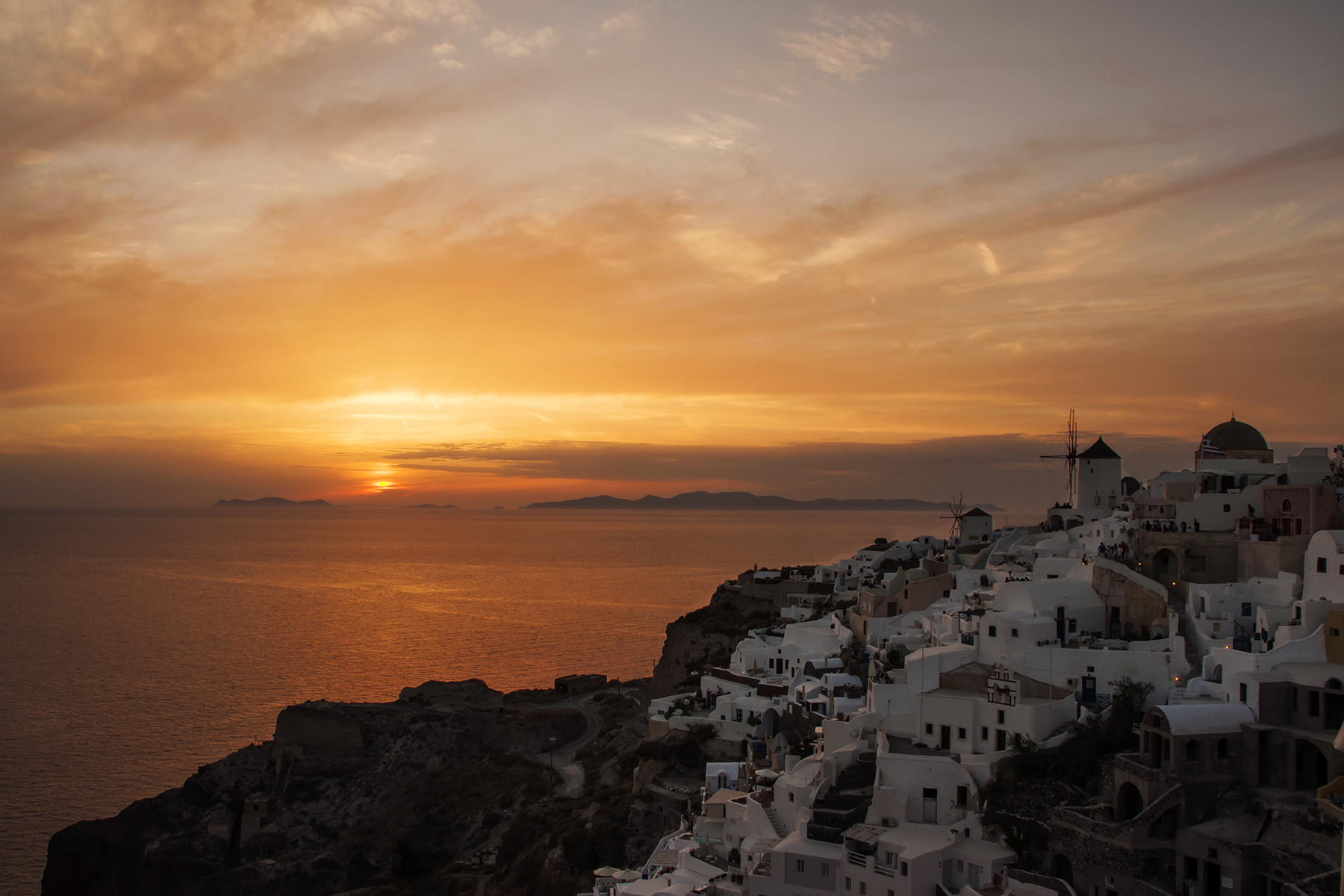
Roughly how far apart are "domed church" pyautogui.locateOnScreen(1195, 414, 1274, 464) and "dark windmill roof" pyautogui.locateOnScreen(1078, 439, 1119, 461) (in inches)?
365

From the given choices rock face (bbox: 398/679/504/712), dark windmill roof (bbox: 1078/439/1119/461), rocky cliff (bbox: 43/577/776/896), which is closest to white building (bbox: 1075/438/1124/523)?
dark windmill roof (bbox: 1078/439/1119/461)

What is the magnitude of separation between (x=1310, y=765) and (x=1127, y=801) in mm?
3614

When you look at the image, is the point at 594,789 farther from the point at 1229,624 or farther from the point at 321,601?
the point at 321,601

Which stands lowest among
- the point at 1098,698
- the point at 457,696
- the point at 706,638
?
the point at 457,696

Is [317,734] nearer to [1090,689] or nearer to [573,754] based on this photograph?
[573,754]

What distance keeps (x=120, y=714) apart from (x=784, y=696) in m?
46.8

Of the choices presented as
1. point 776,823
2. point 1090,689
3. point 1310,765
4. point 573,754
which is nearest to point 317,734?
point 573,754

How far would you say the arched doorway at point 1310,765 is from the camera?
1925 centimetres

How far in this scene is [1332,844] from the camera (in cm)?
1725

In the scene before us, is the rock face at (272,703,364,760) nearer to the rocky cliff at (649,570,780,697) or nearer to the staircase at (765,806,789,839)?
the rocky cliff at (649,570,780,697)

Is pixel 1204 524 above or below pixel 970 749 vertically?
above

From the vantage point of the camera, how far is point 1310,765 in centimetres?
1942

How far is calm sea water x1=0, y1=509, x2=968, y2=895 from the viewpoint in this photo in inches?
1941

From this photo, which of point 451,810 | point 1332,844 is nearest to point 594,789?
point 451,810
